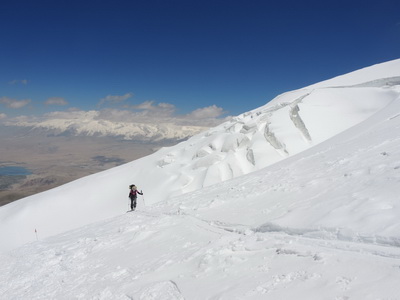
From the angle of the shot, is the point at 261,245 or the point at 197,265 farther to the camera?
the point at 197,265

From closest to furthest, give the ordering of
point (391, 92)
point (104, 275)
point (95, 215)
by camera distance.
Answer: point (104, 275)
point (95, 215)
point (391, 92)

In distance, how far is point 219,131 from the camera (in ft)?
125

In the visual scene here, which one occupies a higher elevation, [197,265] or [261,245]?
[261,245]

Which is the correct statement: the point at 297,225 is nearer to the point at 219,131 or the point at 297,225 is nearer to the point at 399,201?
the point at 399,201

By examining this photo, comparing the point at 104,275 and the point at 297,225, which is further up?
the point at 297,225

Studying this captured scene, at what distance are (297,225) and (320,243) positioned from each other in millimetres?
1242

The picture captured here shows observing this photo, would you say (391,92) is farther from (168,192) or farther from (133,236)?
(133,236)

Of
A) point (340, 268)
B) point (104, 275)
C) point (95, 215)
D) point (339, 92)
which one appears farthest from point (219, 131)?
point (340, 268)

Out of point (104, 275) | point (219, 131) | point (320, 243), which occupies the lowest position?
point (104, 275)

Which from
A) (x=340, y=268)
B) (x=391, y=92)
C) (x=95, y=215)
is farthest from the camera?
(x=391, y=92)

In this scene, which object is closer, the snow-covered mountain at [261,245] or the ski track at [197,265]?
the ski track at [197,265]

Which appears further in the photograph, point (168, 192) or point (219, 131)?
point (219, 131)

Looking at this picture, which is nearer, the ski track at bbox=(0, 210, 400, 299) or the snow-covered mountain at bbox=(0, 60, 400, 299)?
the ski track at bbox=(0, 210, 400, 299)

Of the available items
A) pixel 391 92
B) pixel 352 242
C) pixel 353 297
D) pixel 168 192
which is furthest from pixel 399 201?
pixel 391 92
